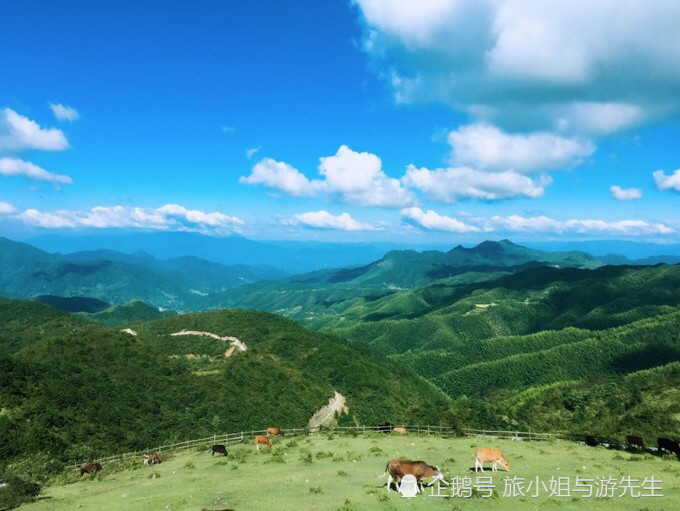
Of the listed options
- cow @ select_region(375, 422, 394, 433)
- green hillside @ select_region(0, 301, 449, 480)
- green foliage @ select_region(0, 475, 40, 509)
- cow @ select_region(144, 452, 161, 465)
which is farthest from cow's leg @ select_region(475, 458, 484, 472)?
green hillside @ select_region(0, 301, 449, 480)

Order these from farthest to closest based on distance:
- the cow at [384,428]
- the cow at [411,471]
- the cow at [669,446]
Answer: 1. the cow at [384,428]
2. the cow at [669,446]
3. the cow at [411,471]

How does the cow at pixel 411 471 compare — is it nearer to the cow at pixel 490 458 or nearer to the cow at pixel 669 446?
the cow at pixel 490 458

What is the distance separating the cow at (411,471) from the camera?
75.6ft

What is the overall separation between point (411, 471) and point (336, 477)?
6518 millimetres

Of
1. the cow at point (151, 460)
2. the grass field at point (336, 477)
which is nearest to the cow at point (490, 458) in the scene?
the grass field at point (336, 477)

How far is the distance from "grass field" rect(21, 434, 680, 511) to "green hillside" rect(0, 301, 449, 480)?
2677cm

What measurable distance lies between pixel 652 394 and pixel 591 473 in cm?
6753

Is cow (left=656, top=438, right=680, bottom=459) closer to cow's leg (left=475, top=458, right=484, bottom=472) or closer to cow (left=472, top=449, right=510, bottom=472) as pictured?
cow (left=472, top=449, right=510, bottom=472)

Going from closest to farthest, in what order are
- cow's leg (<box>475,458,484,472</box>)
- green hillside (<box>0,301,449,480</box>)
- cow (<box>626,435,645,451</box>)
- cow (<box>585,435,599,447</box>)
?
cow's leg (<box>475,458,484,472</box>) → cow (<box>626,435,645,451</box>) → cow (<box>585,435,599,447</box>) → green hillside (<box>0,301,449,480</box>)

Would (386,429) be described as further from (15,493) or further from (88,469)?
(15,493)

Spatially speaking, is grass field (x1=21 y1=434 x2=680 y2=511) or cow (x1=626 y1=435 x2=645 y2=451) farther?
cow (x1=626 y1=435 x2=645 y2=451)

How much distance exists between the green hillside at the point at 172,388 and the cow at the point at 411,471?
45483 millimetres

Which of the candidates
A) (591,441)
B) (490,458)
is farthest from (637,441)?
(490,458)

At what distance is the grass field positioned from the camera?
2155cm
